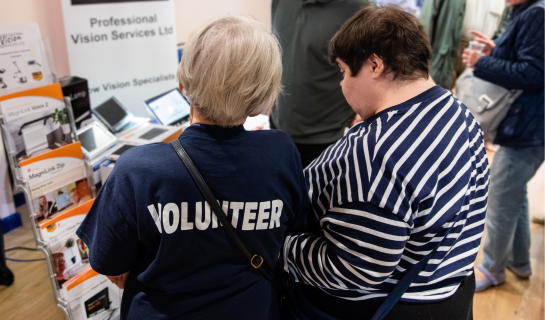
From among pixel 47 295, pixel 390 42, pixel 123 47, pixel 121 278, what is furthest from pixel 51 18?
pixel 390 42

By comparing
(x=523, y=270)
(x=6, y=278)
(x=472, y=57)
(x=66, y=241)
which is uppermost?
(x=472, y=57)

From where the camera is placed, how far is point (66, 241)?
1.57 meters

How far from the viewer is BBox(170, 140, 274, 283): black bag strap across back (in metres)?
0.82

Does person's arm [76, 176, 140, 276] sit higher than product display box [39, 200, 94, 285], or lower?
higher

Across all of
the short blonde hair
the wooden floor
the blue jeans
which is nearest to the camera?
the short blonde hair

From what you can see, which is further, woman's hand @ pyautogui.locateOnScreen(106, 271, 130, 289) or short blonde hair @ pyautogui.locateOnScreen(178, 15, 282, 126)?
woman's hand @ pyautogui.locateOnScreen(106, 271, 130, 289)

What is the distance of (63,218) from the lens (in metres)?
1.52

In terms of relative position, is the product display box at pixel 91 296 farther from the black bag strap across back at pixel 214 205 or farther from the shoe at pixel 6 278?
the black bag strap across back at pixel 214 205

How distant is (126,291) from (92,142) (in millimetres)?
968

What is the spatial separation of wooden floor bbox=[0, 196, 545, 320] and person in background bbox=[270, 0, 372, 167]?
1.35 meters

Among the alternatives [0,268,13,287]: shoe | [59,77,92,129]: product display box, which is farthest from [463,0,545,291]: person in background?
[0,268,13,287]: shoe

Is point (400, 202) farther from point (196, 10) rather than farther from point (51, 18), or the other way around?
point (196, 10)

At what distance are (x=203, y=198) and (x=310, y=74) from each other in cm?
121

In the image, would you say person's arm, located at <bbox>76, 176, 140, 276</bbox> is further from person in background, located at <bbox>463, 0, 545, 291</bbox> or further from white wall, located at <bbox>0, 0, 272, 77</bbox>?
person in background, located at <bbox>463, 0, 545, 291</bbox>
